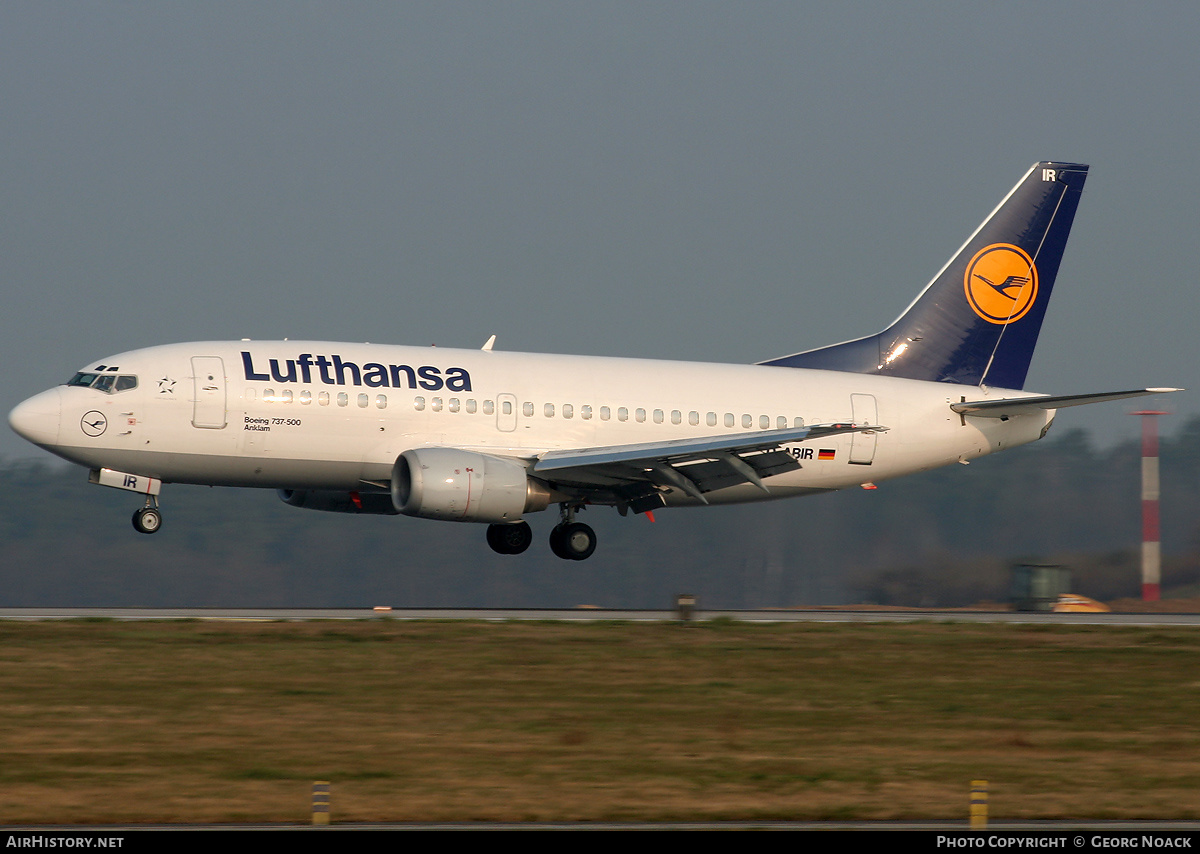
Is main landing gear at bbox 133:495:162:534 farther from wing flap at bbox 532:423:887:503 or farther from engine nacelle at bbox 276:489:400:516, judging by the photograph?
wing flap at bbox 532:423:887:503

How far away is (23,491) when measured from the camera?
387 ft

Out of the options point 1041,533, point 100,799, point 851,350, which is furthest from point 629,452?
point 1041,533

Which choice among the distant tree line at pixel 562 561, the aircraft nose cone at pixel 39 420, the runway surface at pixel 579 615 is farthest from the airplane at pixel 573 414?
the distant tree line at pixel 562 561

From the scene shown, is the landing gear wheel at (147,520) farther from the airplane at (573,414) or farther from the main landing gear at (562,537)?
the main landing gear at (562,537)

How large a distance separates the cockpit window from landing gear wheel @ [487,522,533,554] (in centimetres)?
814

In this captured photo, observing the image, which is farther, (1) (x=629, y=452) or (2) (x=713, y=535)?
(2) (x=713, y=535)

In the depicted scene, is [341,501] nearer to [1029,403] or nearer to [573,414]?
[573,414]

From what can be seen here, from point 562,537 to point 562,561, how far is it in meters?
81.6

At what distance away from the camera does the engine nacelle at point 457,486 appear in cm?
2709

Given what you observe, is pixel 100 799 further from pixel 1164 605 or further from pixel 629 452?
pixel 1164 605

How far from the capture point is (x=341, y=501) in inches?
1236

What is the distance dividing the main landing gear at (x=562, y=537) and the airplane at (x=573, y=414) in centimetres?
5

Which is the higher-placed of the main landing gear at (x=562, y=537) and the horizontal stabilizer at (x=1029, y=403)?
the horizontal stabilizer at (x=1029, y=403)

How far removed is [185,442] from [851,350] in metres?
15.6
